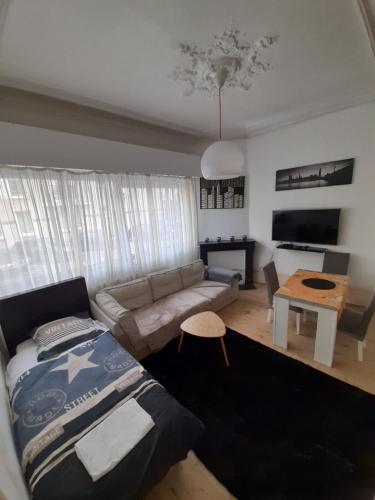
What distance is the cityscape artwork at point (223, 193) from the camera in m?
3.87

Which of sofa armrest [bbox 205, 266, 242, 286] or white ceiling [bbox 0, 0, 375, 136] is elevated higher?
white ceiling [bbox 0, 0, 375, 136]

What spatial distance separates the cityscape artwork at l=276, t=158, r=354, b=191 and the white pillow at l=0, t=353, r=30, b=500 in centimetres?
409

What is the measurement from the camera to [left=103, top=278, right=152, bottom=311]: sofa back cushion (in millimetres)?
2664

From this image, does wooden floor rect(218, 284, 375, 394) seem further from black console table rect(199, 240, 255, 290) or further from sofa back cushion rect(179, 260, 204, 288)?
black console table rect(199, 240, 255, 290)

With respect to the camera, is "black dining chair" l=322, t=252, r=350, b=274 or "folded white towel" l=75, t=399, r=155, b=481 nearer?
"folded white towel" l=75, t=399, r=155, b=481

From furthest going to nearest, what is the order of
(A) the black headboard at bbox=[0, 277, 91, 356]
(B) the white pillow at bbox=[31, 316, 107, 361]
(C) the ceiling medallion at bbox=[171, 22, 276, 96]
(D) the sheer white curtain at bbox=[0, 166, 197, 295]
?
1. (D) the sheer white curtain at bbox=[0, 166, 197, 295]
2. (A) the black headboard at bbox=[0, 277, 91, 356]
3. (B) the white pillow at bbox=[31, 316, 107, 361]
4. (C) the ceiling medallion at bbox=[171, 22, 276, 96]

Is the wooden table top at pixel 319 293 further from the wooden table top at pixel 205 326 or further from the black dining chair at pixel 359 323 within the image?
the wooden table top at pixel 205 326

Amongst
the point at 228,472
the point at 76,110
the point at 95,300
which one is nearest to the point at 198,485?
the point at 228,472

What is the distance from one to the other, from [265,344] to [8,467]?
2375 mm

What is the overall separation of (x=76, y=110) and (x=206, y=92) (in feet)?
4.82

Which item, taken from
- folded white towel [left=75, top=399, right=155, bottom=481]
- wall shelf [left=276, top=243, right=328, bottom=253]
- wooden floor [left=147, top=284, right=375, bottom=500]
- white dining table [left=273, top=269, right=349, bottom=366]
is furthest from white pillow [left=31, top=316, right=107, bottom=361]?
wall shelf [left=276, top=243, right=328, bottom=253]

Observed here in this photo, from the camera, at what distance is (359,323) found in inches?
83.9

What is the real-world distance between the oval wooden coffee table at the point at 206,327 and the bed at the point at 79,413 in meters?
0.77

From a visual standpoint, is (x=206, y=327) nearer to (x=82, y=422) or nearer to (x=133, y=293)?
(x=133, y=293)
